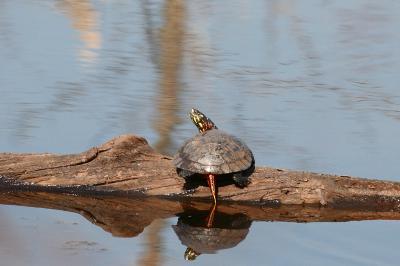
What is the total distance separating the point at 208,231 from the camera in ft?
24.3

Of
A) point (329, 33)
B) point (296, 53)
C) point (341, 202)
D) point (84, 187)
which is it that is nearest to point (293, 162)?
point (341, 202)

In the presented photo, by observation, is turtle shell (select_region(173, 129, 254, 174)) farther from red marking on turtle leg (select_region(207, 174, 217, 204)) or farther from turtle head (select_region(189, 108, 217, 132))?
turtle head (select_region(189, 108, 217, 132))

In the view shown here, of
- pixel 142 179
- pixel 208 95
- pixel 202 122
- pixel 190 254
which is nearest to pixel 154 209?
pixel 142 179

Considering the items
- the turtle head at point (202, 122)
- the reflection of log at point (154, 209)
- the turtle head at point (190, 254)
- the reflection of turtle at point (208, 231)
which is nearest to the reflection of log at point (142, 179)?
the reflection of log at point (154, 209)

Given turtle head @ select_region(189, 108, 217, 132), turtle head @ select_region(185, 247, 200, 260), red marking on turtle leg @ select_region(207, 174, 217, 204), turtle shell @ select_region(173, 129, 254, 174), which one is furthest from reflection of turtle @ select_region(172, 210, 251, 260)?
turtle head @ select_region(189, 108, 217, 132)

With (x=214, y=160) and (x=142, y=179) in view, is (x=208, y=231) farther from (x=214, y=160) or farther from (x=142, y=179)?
Result: (x=142, y=179)

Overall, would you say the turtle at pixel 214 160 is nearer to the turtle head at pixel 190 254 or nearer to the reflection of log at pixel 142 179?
the reflection of log at pixel 142 179

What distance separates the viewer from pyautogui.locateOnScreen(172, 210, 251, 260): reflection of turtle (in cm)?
703

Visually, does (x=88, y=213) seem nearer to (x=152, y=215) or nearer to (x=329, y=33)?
(x=152, y=215)

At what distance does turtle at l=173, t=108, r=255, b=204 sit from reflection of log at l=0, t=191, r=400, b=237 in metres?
0.18

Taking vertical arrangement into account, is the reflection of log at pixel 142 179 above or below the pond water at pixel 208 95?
above

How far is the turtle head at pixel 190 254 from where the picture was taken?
6.76 m

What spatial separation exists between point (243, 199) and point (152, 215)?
636 mm

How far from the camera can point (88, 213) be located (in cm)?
761
